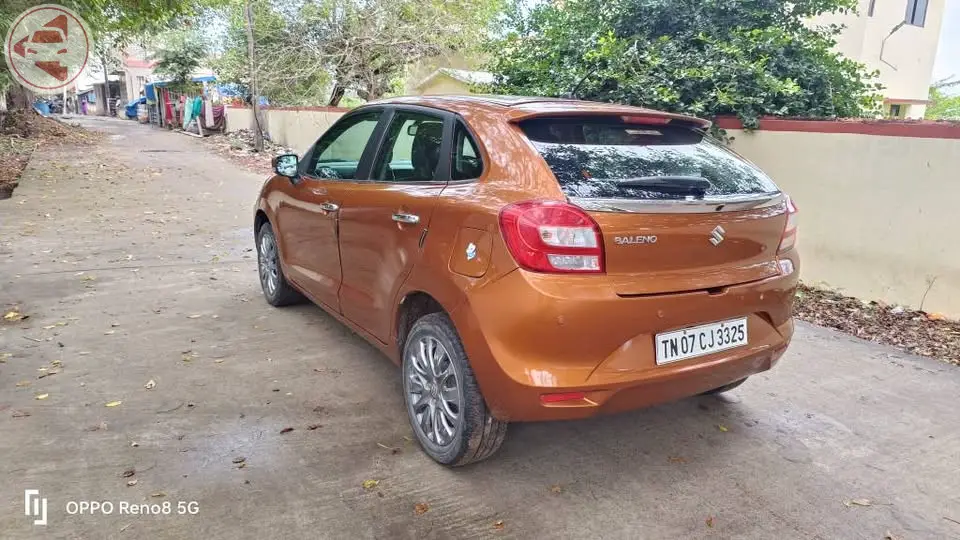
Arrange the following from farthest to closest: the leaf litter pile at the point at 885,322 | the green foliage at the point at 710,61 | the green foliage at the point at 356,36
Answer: the green foliage at the point at 356,36 → the green foliage at the point at 710,61 → the leaf litter pile at the point at 885,322

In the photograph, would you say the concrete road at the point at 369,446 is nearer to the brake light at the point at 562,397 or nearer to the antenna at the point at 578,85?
the brake light at the point at 562,397

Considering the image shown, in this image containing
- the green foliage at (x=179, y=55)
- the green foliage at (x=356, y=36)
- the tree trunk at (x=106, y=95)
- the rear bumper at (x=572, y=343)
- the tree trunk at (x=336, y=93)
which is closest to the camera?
the rear bumper at (x=572, y=343)

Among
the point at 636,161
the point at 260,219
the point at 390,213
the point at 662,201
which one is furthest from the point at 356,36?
the point at 662,201

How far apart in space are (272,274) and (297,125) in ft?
45.1

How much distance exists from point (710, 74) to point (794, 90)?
77cm

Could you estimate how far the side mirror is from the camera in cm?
415

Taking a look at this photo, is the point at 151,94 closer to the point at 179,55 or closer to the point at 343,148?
the point at 179,55

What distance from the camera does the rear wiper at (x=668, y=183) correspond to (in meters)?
2.41

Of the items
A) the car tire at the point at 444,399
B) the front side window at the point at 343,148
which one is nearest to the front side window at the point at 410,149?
the front side window at the point at 343,148

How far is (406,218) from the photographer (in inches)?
112

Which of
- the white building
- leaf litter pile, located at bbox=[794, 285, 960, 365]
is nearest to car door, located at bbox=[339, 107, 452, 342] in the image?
leaf litter pile, located at bbox=[794, 285, 960, 365]

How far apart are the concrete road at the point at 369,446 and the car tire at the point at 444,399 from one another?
0.13 m

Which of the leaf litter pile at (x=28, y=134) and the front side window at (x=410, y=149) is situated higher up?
the front side window at (x=410, y=149)

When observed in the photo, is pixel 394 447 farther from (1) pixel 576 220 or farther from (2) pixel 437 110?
(2) pixel 437 110
